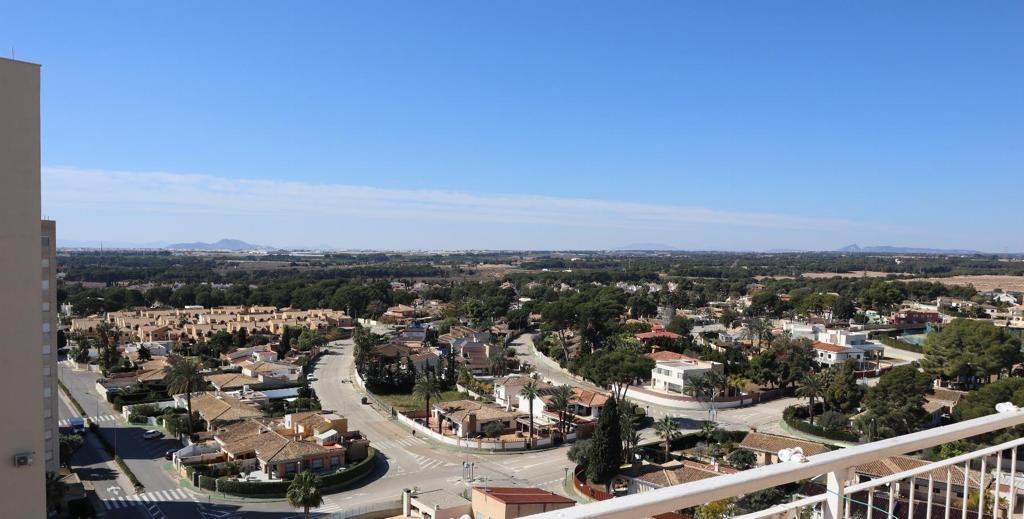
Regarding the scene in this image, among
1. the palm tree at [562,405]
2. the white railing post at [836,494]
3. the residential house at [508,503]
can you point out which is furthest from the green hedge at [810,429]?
the white railing post at [836,494]

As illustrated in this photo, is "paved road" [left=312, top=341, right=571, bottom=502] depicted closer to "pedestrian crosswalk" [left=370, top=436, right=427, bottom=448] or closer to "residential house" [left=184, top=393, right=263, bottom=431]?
"pedestrian crosswalk" [left=370, top=436, right=427, bottom=448]

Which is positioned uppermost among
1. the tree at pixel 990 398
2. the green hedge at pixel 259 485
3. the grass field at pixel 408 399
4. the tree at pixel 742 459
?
the tree at pixel 990 398

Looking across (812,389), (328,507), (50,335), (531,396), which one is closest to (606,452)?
(531,396)

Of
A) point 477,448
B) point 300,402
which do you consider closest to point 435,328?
point 300,402

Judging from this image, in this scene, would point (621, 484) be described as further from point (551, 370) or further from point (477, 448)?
point (551, 370)

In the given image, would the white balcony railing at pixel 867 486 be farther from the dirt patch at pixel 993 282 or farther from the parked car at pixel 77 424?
the dirt patch at pixel 993 282

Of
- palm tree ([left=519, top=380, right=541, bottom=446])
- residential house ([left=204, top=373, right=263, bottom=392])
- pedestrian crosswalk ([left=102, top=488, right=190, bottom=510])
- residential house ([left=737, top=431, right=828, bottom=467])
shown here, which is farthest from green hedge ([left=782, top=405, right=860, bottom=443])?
residential house ([left=204, top=373, right=263, bottom=392])
